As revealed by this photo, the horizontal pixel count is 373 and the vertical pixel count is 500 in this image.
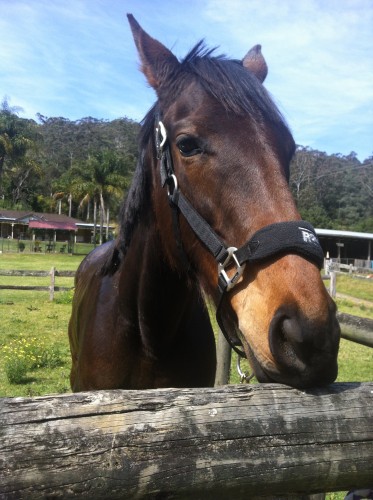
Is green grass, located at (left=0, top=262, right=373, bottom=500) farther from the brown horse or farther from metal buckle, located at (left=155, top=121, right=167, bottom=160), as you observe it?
metal buckle, located at (left=155, top=121, right=167, bottom=160)

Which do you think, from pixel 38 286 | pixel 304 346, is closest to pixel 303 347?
pixel 304 346

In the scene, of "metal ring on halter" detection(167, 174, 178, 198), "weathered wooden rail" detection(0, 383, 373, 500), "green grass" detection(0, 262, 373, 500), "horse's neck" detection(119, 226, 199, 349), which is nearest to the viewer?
"weathered wooden rail" detection(0, 383, 373, 500)

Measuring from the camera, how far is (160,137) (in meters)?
2.38

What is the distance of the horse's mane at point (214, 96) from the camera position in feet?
6.83

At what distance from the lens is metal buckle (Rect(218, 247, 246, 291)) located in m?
1.76

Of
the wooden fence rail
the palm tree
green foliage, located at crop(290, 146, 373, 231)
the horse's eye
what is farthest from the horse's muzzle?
green foliage, located at crop(290, 146, 373, 231)

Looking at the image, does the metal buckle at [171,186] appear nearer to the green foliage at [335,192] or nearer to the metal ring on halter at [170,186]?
the metal ring on halter at [170,186]

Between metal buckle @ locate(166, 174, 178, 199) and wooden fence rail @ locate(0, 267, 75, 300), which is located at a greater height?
metal buckle @ locate(166, 174, 178, 199)

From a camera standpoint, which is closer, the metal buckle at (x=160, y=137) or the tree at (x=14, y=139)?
the metal buckle at (x=160, y=137)

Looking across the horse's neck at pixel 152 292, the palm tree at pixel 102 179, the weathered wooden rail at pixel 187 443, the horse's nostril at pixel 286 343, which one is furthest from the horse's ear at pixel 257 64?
the palm tree at pixel 102 179

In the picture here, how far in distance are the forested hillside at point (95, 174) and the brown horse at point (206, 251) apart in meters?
0.69

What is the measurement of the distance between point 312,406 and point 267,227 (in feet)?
2.11

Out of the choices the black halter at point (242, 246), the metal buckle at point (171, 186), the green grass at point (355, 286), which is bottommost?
the green grass at point (355, 286)

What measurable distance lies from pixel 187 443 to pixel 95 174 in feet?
162
